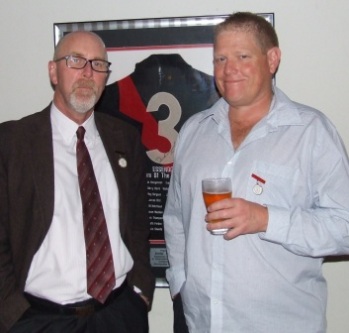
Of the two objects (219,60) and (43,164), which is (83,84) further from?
(219,60)

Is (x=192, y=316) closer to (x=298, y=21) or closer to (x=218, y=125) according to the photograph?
(x=218, y=125)

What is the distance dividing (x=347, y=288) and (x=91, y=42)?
1785 millimetres

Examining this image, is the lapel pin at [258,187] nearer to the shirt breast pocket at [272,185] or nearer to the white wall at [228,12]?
the shirt breast pocket at [272,185]

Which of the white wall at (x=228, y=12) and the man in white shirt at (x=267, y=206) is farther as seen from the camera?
the white wall at (x=228, y=12)

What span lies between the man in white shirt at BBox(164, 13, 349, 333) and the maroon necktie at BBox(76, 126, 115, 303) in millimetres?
352

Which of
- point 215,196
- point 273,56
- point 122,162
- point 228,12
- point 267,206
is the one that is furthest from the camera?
point 228,12

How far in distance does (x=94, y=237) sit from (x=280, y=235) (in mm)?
758

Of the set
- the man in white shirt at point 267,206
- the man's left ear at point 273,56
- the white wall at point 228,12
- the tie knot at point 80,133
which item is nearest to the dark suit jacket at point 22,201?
the tie knot at point 80,133

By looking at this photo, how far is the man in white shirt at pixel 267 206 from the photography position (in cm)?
176

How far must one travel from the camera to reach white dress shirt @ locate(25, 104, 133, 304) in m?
1.93

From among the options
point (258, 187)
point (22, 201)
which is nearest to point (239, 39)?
point (258, 187)

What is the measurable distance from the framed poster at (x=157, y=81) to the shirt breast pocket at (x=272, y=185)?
791mm

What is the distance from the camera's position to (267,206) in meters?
1.75

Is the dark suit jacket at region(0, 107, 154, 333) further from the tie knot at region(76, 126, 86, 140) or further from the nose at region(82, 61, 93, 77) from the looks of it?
the nose at region(82, 61, 93, 77)
